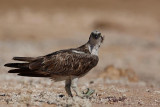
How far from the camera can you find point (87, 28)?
49.2 metres

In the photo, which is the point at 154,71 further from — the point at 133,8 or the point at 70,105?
the point at 133,8

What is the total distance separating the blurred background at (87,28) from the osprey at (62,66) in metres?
11.3

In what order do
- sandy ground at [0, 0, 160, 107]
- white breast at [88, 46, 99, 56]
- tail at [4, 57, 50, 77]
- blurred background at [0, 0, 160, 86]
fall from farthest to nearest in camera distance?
1. blurred background at [0, 0, 160, 86]
2. sandy ground at [0, 0, 160, 107]
3. white breast at [88, 46, 99, 56]
4. tail at [4, 57, 50, 77]

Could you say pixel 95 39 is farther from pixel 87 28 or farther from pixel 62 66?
pixel 87 28

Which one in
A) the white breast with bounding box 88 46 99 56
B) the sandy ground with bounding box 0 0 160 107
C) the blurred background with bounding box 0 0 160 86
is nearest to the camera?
the white breast with bounding box 88 46 99 56

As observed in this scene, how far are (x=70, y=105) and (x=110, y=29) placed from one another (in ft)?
133

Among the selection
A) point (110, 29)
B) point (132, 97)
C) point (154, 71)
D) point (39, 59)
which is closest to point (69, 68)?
Answer: point (39, 59)

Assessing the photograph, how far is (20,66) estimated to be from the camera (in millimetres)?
10562

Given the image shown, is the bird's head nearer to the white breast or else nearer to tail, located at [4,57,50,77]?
the white breast

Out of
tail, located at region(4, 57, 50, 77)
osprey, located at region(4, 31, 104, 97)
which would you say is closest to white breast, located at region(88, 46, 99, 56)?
osprey, located at region(4, 31, 104, 97)

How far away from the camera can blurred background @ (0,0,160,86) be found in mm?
29656

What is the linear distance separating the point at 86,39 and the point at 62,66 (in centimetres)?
2874

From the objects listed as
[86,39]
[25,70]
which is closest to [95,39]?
[25,70]

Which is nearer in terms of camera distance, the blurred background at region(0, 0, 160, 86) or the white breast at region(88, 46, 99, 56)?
the white breast at region(88, 46, 99, 56)
